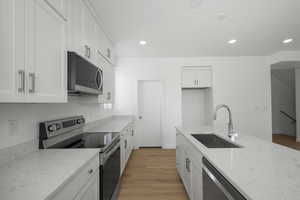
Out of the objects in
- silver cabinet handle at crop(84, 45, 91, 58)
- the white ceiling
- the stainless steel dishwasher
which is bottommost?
the stainless steel dishwasher

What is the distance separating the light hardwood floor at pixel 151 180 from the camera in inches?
86.6

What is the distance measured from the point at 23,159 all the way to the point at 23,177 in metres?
0.38

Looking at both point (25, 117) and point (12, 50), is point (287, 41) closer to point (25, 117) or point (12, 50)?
point (12, 50)

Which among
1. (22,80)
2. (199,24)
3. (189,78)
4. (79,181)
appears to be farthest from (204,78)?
(22,80)

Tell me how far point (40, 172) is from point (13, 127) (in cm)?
52

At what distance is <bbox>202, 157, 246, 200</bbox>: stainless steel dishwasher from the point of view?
85 cm

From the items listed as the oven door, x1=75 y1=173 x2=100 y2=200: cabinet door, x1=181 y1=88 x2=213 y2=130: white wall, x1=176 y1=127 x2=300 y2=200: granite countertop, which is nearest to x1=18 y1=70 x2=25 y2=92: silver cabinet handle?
x1=75 y1=173 x2=100 y2=200: cabinet door

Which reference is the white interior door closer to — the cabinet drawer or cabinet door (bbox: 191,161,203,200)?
cabinet door (bbox: 191,161,203,200)

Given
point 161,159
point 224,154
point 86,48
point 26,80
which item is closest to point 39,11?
point 26,80

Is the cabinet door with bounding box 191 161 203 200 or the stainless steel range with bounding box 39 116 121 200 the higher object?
the stainless steel range with bounding box 39 116 121 200

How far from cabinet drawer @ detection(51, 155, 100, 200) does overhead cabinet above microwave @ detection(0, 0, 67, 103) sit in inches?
22.8

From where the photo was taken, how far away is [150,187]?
2408mm

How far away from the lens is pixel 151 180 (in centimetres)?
262

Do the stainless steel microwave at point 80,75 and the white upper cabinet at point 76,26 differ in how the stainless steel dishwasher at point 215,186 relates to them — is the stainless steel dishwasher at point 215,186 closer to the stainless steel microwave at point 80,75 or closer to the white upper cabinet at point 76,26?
the stainless steel microwave at point 80,75
